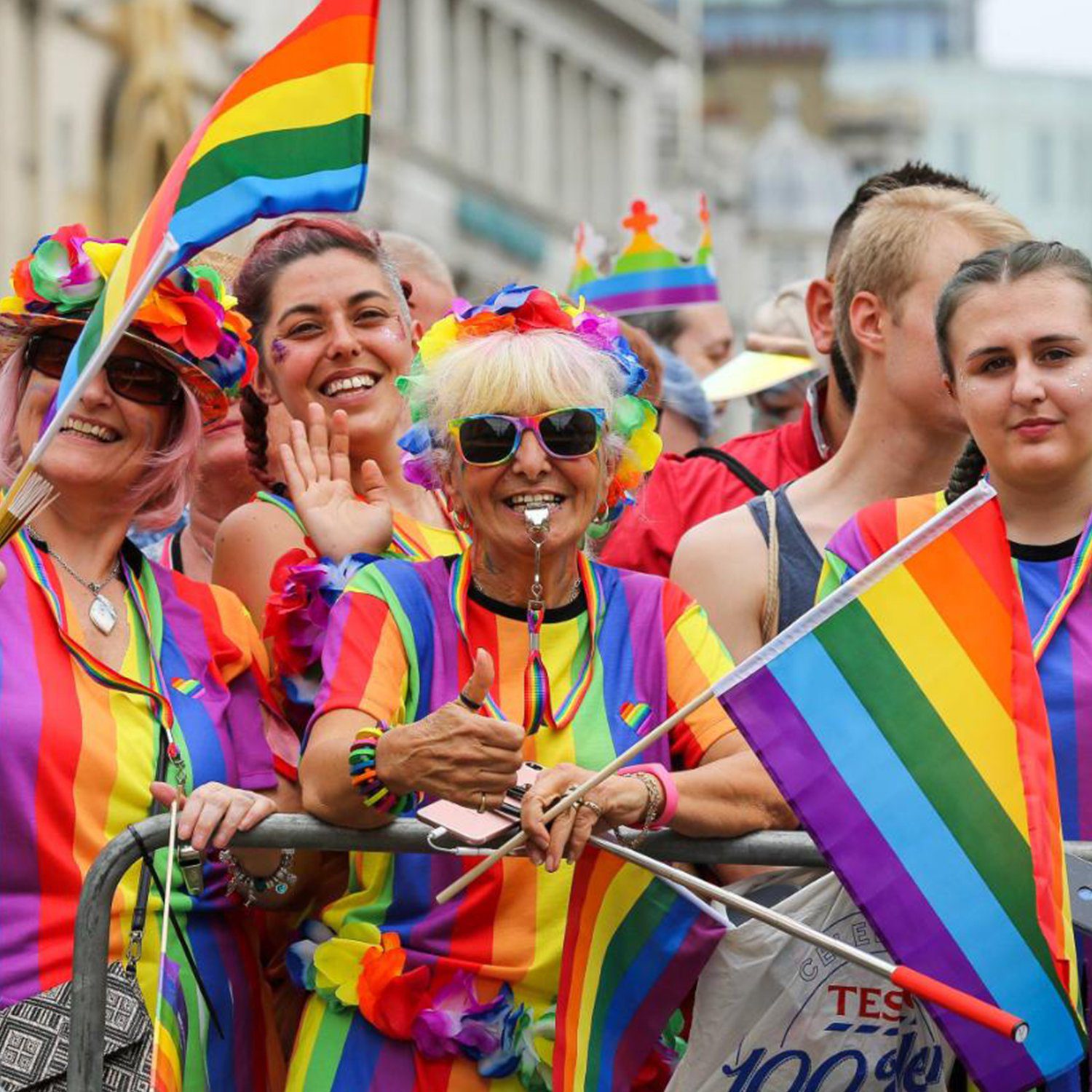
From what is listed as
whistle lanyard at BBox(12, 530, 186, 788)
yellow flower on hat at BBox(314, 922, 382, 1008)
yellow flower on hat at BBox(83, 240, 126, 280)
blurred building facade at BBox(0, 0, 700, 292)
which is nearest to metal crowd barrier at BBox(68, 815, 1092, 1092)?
yellow flower on hat at BBox(314, 922, 382, 1008)

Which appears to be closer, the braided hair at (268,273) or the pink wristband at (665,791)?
the pink wristband at (665,791)

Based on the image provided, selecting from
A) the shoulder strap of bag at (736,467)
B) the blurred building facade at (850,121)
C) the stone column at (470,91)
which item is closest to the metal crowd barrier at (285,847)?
the shoulder strap of bag at (736,467)

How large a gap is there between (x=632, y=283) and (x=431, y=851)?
157 inches

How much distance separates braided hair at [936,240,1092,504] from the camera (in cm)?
489

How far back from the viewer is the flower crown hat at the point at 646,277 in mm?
8273

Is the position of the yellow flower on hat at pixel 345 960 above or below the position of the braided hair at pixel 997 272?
below

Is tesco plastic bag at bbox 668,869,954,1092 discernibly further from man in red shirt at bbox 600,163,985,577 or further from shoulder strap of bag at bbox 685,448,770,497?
shoulder strap of bag at bbox 685,448,770,497

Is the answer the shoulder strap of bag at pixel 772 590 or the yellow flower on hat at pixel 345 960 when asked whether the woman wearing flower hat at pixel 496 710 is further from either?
the shoulder strap of bag at pixel 772 590

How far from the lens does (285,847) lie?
4539 mm

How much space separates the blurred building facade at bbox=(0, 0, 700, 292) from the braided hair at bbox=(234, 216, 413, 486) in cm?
2321

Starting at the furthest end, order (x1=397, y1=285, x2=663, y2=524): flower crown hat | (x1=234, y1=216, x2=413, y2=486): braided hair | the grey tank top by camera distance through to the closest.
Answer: (x1=234, y1=216, x2=413, y2=486): braided hair < the grey tank top < (x1=397, y1=285, x2=663, y2=524): flower crown hat

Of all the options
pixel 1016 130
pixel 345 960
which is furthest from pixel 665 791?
pixel 1016 130

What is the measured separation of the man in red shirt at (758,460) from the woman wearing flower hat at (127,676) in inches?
40.8

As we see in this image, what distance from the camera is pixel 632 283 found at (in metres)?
8.31
